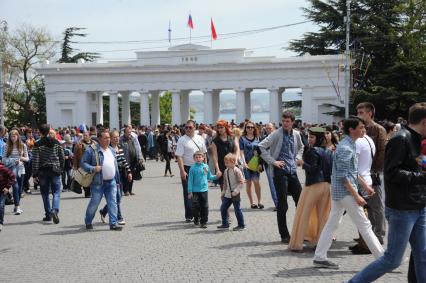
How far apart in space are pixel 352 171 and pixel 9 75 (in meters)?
64.1

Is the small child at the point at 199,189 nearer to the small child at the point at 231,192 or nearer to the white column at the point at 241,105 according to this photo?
the small child at the point at 231,192

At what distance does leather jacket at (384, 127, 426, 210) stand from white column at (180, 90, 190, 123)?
56.1 m

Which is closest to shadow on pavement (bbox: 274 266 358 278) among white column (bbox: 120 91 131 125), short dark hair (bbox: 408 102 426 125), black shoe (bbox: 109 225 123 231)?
short dark hair (bbox: 408 102 426 125)

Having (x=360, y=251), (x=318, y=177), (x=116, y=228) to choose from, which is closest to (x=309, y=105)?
(x=116, y=228)

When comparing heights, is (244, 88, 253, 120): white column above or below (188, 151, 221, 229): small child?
above

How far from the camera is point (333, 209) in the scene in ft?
28.3

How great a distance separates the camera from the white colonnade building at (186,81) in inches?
2195

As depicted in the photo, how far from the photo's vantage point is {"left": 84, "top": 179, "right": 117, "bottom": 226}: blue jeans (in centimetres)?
1225

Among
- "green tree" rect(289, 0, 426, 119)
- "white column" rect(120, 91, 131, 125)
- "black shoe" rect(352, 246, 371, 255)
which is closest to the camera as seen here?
"black shoe" rect(352, 246, 371, 255)

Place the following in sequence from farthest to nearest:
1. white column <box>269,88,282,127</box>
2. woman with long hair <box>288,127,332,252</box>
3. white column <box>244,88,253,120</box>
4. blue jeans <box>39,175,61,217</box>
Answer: white column <box>244,88,253,120</box> → white column <box>269,88,282,127</box> → blue jeans <box>39,175,61,217</box> → woman with long hair <box>288,127,332,252</box>

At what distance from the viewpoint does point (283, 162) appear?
10.4m

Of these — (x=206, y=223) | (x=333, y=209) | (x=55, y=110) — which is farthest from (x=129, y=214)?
(x=55, y=110)

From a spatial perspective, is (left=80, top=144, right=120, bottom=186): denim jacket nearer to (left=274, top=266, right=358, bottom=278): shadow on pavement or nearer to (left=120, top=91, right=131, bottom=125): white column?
(left=274, top=266, right=358, bottom=278): shadow on pavement

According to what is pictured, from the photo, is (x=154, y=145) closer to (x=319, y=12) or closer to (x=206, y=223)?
(x=319, y=12)
